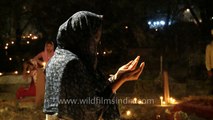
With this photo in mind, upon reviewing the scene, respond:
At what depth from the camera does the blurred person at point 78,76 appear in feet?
8.57

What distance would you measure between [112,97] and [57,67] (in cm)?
42

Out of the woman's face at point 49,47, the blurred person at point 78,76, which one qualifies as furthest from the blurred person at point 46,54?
the blurred person at point 78,76

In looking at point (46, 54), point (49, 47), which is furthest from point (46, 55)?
point (49, 47)

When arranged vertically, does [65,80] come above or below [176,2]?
below

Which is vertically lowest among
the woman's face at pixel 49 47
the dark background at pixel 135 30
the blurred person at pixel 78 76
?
the blurred person at pixel 78 76

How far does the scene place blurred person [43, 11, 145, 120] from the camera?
2611 mm

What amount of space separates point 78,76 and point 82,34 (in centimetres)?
28

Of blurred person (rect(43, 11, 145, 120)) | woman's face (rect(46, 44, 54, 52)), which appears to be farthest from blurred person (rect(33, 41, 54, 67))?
blurred person (rect(43, 11, 145, 120))

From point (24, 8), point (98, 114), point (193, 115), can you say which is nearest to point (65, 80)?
point (98, 114)

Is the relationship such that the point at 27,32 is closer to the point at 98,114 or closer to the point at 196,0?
the point at 196,0

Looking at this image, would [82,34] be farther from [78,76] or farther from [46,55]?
[46,55]

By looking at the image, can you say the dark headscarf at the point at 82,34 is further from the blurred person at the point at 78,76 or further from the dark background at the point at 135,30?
the dark background at the point at 135,30

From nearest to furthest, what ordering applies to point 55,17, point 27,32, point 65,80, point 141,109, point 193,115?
point 65,80
point 193,115
point 141,109
point 55,17
point 27,32

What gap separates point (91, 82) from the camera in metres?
2.65
